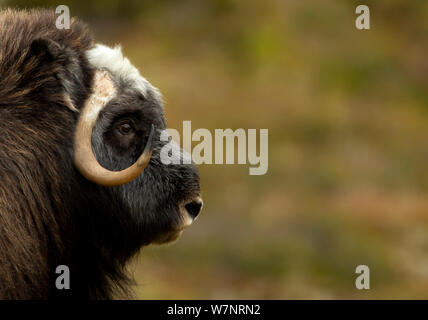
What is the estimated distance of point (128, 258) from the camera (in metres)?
4.10

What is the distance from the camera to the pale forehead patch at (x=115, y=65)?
12.7ft

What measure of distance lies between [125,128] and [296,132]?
10.7 metres

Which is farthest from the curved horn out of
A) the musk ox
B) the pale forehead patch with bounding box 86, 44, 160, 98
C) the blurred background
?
the blurred background

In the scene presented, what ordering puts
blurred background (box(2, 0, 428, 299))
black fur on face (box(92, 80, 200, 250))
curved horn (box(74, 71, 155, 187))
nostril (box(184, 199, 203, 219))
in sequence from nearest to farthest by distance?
curved horn (box(74, 71, 155, 187)) < black fur on face (box(92, 80, 200, 250)) < nostril (box(184, 199, 203, 219)) < blurred background (box(2, 0, 428, 299))

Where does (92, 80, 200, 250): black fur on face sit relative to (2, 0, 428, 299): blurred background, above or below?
below

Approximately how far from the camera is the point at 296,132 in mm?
14367

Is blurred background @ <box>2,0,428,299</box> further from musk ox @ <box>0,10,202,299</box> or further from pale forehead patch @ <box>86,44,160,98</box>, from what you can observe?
pale forehead patch @ <box>86,44,160,98</box>

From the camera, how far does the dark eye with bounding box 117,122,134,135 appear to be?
150 inches

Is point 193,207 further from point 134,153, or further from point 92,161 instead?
point 92,161

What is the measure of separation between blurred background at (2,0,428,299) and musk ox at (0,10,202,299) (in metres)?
5.97

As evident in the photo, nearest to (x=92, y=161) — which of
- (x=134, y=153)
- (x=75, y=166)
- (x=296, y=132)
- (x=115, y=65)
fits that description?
(x=75, y=166)

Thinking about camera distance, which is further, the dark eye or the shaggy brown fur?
the dark eye
